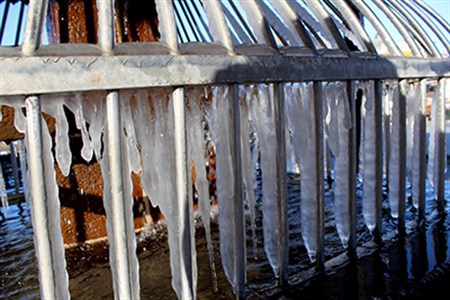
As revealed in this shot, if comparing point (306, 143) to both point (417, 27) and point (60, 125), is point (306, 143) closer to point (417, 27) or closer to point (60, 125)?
point (60, 125)

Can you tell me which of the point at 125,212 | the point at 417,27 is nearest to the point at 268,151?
the point at 125,212

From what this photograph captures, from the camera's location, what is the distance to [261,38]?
10.8 feet

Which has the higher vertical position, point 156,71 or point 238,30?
point 238,30

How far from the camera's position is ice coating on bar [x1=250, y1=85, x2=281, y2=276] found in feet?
11.2

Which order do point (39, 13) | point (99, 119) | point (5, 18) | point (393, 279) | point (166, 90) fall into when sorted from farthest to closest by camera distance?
point (5, 18)
point (393, 279)
point (166, 90)
point (99, 119)
point (39, 13)

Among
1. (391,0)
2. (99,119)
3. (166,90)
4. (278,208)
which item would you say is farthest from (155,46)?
(391,0)

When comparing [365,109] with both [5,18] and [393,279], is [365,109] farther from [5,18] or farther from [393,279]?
[5,18]

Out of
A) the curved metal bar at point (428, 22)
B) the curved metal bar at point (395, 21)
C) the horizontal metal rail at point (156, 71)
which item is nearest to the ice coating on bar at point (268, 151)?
the horizontal metal rail at point (156, 71)

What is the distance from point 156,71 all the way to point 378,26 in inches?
104

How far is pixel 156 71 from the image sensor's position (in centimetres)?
264

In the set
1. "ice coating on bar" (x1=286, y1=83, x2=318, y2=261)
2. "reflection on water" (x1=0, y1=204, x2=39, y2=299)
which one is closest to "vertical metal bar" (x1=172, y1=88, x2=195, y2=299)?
"ice coating on bar" (x1=286, y1=83, x2=318, y2=261)

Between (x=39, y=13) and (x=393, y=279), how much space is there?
11.2 feet

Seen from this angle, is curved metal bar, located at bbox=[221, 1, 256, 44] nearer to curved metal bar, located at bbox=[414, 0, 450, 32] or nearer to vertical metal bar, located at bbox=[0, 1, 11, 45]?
curved metal bar, located at bbox=[414, 0, 450, 32]

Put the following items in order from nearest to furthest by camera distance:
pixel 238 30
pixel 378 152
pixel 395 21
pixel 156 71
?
pixel 156 71, pixel 378 152, pixel 395 21, pixel 238 30
